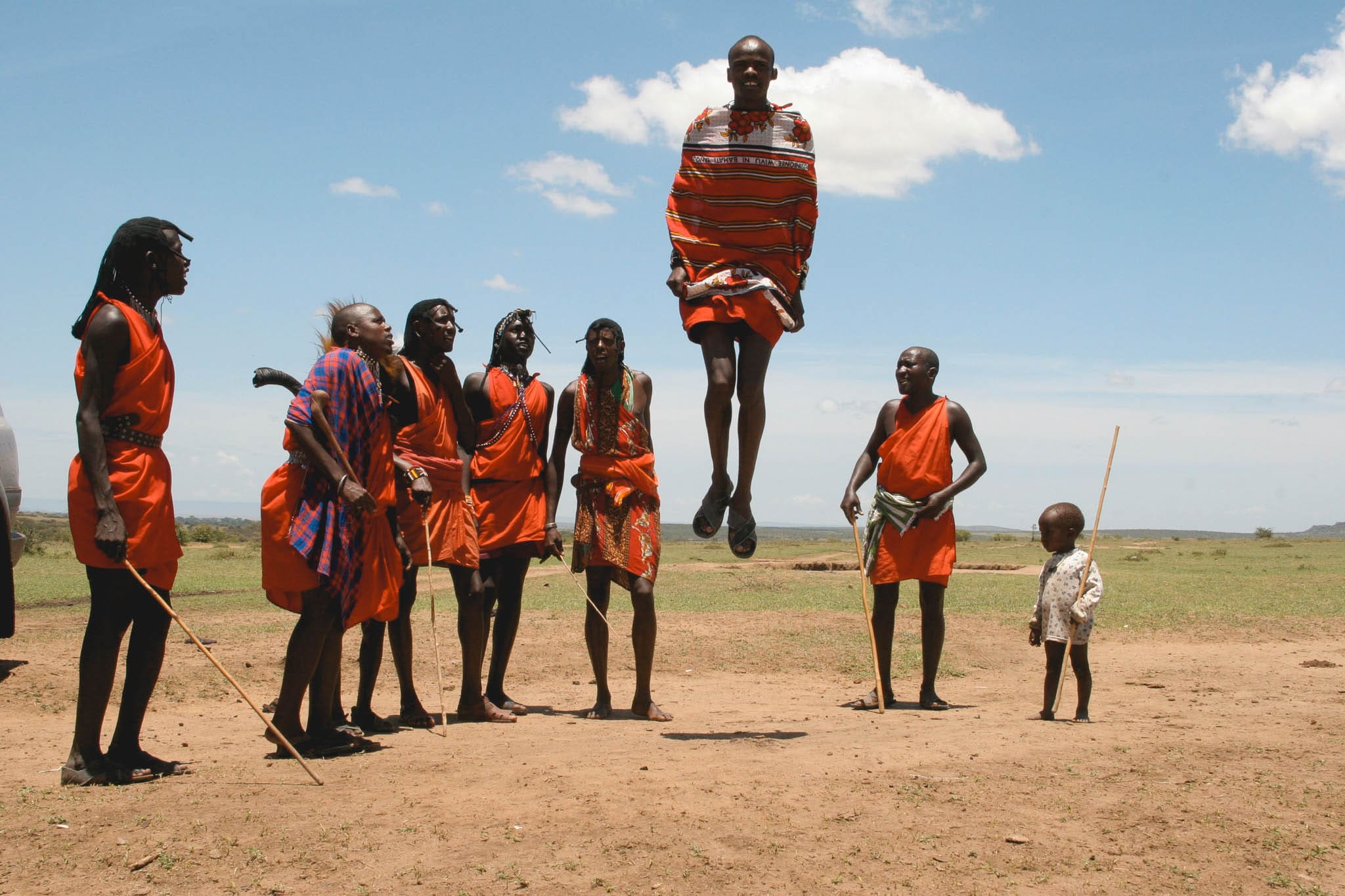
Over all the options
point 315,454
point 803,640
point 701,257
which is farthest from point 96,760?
point 803,640

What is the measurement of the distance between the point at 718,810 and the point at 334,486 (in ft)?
8.28

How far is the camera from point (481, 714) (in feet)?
22.2

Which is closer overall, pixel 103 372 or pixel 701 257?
pixel 103 372

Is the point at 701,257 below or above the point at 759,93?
below

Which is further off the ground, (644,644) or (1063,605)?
(1063,605)

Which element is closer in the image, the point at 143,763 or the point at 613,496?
the point at 143,763

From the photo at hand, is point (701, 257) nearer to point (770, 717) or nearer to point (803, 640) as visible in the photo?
point (770, 717)

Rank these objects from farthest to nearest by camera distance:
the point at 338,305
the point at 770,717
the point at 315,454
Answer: the point at 770,717
the point at 338,305
the point at 315,454

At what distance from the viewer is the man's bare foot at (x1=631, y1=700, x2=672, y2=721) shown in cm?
682

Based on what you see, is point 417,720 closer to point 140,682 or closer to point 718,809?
point 140,682

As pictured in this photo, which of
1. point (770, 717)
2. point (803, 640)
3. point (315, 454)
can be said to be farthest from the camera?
point (803, 640)

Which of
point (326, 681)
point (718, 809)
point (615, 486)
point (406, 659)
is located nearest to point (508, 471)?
point (615, 486)

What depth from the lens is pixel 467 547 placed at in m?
6.77

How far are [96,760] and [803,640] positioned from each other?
7.14 metres
